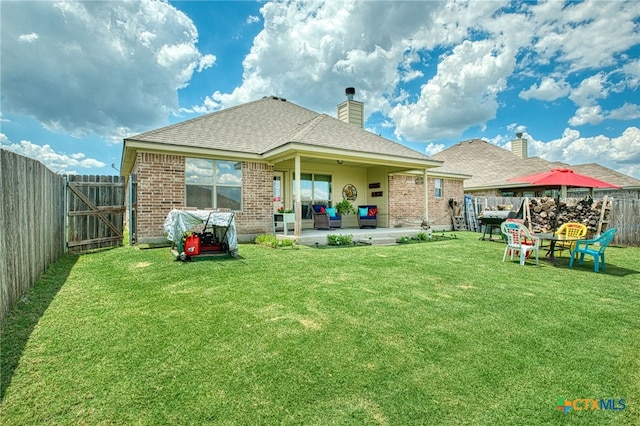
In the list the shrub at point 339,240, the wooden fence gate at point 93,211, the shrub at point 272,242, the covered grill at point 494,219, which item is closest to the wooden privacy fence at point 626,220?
the covered grill at point 494,219

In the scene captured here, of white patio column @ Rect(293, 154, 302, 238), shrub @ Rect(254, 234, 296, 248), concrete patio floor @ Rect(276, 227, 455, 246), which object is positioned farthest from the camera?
concrete patio floor @ Rect(276, 227, 455, 246)

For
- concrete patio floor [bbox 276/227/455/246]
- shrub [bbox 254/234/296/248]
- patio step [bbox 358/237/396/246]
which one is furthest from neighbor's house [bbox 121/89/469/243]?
patio step [bbox 358/237/396/246]

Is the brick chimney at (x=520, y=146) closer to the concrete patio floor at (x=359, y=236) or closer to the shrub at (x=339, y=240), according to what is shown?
the concrete patio floor at (x=359, y=236)

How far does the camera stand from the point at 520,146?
23.6 meters

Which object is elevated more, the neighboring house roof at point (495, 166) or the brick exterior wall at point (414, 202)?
the neighboring house roof at point (495, 166)

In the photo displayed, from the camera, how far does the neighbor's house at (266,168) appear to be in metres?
8.97

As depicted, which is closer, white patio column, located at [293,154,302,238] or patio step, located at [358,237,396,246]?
white patio column, located at [293,154,302,238]

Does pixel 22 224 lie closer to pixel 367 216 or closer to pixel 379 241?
pixel 379 241

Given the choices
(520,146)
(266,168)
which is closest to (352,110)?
(266,168)

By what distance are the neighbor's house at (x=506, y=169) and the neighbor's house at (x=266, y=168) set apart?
142 inches

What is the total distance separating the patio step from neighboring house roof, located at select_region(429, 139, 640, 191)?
6.48 metres

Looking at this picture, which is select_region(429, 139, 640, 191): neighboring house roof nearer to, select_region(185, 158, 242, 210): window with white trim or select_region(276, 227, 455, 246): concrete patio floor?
select_region(276, 227, 455, 246): concrete patio floor

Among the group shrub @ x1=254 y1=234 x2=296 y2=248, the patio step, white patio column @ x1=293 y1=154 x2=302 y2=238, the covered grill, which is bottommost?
the patio step

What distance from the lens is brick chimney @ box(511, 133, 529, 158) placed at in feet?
77.2
